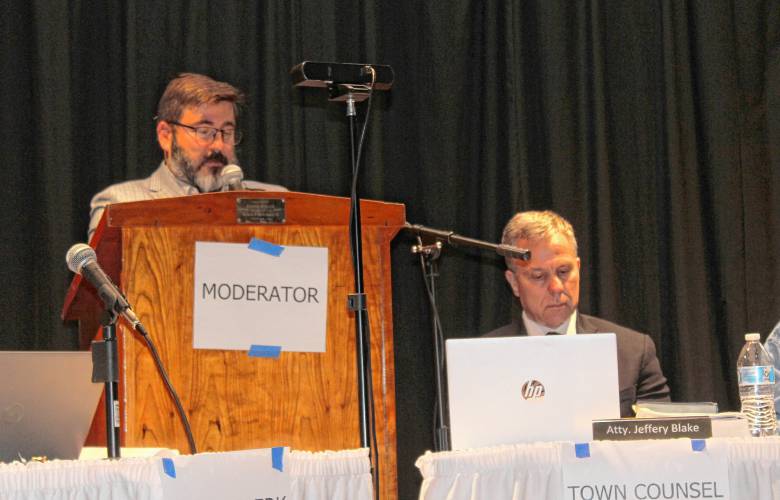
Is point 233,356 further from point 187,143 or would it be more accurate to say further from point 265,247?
point 187,143

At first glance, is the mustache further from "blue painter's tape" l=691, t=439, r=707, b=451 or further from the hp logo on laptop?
"blue painter's tape" l=691, t=439, r=707, b=451

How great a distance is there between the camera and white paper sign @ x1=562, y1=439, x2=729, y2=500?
6.31 feet

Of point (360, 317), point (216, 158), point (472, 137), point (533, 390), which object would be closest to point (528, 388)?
point (533, 390)

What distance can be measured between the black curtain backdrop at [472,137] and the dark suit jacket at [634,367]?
569mm

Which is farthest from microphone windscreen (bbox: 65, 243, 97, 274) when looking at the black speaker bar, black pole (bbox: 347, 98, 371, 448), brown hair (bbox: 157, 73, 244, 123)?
brown hair (bbox: 157, 73, 244, 123)

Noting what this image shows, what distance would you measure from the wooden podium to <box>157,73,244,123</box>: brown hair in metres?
1.37

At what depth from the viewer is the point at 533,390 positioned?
2.02 m

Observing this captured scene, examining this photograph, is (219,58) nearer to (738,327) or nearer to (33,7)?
(33,7)

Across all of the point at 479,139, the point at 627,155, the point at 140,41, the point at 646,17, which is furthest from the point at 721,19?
the point at 140,41

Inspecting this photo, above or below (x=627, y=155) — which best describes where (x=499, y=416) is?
below

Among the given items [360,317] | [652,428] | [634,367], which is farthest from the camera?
[634,367]

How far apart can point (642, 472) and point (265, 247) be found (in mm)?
966

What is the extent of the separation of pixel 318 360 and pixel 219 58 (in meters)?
1.90

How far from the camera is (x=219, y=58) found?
3.84m
